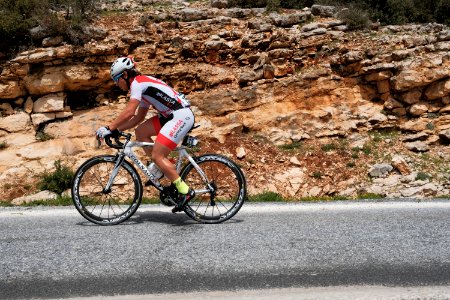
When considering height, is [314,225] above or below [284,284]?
below

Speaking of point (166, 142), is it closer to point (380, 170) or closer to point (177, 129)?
point (177, 129)

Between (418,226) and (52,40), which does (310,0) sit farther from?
(418,226)

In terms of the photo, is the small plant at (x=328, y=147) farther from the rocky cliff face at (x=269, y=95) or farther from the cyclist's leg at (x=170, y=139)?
the cyclist's leg at (x=170, y=139)

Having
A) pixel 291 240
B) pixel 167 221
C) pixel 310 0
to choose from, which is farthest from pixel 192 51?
pixel 291 240

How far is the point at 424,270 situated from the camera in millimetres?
4168

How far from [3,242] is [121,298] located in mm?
2129

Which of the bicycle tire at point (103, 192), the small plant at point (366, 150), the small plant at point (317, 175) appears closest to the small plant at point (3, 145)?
the small plant at point (317, 175)

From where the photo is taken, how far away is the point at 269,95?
14.9 meters

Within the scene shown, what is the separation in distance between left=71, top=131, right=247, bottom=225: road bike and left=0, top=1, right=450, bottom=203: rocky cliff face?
6.51 metres

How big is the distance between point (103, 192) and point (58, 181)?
6740mm

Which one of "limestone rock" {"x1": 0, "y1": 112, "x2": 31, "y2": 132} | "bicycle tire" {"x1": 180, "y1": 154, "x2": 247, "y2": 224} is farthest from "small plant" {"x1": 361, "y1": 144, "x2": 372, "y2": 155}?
"limestone rock" {"x1": 0, "y1": 112, "x2": 31, "y2": 132}

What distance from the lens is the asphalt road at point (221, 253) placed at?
154 inches

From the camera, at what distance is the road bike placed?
5.89 metres

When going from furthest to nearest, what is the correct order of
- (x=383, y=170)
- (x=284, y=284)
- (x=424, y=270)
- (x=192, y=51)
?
(x=192, y=51)
(x=383, y=170)
(x=424, y=270)
(x=284, y=284)
